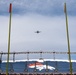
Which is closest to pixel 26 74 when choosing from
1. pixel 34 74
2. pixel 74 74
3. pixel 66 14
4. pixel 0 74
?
pixel 34 74

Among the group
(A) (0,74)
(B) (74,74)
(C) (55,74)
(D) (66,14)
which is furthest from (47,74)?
(D) (66,14)

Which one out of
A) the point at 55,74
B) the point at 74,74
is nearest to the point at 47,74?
the point at 55,74

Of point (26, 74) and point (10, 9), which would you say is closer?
point (10, 9)

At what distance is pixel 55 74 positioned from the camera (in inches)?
1545

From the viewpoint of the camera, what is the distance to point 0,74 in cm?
3831

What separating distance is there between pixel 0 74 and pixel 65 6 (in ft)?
66.1

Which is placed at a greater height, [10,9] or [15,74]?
[10,9]

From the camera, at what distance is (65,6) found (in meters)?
21.8

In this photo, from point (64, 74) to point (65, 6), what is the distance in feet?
65.1

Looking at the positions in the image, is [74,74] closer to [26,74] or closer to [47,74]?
[47,74]

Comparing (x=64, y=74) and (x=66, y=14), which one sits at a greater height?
(x=66, y=14)

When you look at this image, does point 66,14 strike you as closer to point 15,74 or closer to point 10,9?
point 10,9

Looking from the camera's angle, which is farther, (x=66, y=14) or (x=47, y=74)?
(x=47, y=74)

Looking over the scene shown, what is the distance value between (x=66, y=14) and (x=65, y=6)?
701 mm
